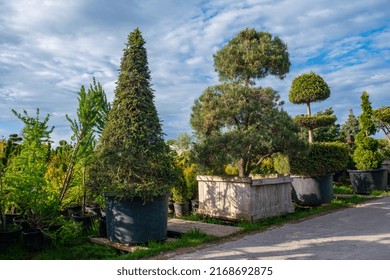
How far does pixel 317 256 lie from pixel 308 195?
18.6 ft

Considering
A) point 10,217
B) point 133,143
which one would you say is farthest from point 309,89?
point 10,217

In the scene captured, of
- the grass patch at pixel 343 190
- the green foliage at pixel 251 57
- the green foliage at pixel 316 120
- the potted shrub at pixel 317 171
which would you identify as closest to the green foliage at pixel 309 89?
the green foliage at pixel 316 120

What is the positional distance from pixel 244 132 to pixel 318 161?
3669 mm

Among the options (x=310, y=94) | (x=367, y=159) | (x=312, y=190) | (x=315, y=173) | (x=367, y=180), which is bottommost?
(x=312, y=190)

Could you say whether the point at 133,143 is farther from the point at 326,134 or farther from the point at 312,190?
the point at 326,134

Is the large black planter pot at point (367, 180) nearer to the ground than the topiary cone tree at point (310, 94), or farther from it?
nearer to the ground

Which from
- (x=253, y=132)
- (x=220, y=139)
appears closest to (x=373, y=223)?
(x=253, y=132)

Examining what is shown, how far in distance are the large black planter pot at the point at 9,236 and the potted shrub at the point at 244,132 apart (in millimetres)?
3880

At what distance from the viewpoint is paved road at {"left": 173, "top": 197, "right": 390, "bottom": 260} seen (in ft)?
16.0

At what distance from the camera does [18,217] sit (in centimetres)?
687

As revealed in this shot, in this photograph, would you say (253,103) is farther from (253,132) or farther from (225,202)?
(225,202)

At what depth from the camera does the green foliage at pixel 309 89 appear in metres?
12.6

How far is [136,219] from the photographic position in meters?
5.62

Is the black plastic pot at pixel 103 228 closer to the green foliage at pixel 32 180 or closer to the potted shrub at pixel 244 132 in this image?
the green foliage at pixel 32 180
